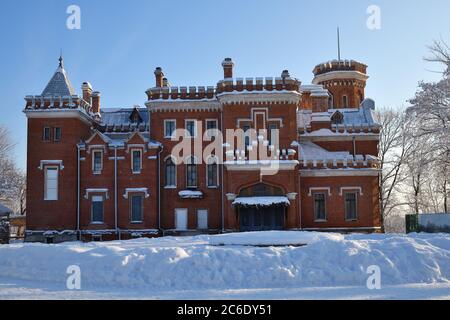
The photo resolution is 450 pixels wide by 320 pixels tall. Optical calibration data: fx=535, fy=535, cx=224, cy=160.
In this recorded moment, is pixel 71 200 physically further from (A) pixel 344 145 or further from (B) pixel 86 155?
(A) pixel 344 145

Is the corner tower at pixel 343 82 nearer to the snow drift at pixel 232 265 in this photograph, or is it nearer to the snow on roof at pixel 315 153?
the snow on roof at pixel 315 153

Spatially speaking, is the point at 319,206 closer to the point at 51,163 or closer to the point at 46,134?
the point at 51,163

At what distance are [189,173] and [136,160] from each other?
11.8 feet

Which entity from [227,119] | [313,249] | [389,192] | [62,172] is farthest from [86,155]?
[389,192]

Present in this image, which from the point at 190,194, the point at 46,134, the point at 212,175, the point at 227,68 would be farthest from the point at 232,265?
the point at 46,134

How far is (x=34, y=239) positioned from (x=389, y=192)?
97.8ft

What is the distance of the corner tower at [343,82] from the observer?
155ft

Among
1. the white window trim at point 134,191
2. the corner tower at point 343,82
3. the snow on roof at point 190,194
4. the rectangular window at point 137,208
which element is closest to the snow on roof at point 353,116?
the corner tower at point 343,82

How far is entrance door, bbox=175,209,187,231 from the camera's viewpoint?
116 feet

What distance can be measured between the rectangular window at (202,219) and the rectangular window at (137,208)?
3.75 m

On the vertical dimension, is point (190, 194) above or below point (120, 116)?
below

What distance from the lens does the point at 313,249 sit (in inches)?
651

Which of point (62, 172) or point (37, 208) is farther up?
point (62, 172)

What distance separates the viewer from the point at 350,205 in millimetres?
34906
